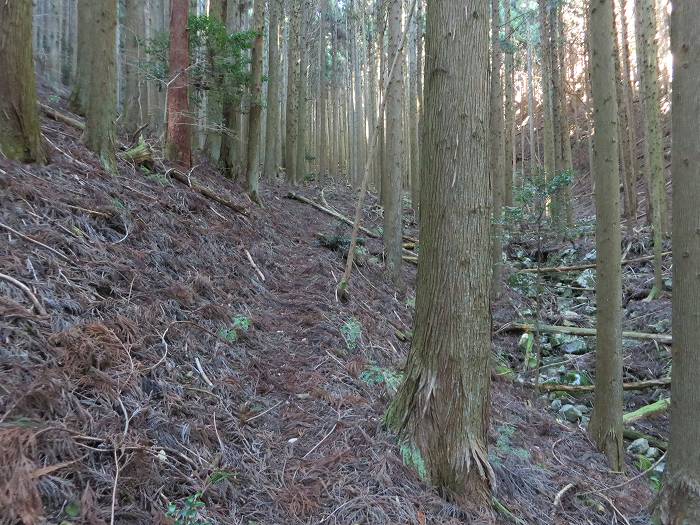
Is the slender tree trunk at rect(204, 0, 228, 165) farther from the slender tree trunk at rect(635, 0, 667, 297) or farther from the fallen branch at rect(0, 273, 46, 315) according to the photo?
the slender tree trunk at rect(635, 0, 667, 297)

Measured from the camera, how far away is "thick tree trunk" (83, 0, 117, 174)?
5055 millimetres

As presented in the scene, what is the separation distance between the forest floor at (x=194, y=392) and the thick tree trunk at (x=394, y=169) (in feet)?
6.12

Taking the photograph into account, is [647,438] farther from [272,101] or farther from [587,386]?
[272,101]

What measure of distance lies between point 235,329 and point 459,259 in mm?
2144

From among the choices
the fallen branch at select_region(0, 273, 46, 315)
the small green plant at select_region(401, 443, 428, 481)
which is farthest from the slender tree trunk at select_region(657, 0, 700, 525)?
the fallen branch at select_region(0, 273, 46, 315)

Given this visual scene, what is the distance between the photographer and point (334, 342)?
4.64 m

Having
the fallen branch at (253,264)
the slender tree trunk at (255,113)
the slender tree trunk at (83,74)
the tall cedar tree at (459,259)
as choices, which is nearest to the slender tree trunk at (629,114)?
the slender tree trunk at (255,113)

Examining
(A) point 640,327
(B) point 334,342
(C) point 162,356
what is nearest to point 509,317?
(A) point 640,327

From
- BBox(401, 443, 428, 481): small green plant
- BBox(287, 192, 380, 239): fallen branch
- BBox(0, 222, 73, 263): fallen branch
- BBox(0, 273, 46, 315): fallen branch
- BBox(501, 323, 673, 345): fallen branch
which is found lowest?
BBox(401, 443, 428, 481): small green plant

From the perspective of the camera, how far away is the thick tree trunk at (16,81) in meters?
3.71

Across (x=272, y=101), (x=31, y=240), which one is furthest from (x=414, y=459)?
(x=272, y=101)

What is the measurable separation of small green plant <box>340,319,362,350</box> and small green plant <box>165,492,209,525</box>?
8.79 ft

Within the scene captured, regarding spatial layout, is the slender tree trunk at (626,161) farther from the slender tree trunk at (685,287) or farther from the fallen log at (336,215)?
the slender tree trunk at (685,287)

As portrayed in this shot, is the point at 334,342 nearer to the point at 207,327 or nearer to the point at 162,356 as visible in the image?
the point at 207,327
